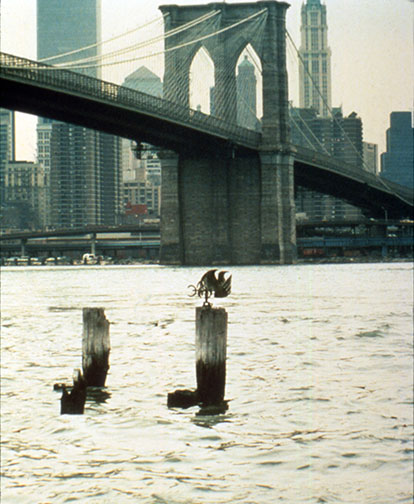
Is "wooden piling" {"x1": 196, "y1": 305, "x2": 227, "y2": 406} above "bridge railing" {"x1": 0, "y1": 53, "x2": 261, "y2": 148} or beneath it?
beneath

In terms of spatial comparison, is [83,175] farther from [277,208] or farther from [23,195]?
[277,208]

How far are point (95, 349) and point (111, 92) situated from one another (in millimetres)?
49683

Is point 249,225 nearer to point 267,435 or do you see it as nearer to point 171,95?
point 171,95

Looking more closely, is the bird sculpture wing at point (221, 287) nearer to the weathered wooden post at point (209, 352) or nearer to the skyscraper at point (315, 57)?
the weathered wooden post at point (209, 352)

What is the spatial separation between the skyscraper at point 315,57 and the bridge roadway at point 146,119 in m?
7.44

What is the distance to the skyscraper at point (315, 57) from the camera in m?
24.3

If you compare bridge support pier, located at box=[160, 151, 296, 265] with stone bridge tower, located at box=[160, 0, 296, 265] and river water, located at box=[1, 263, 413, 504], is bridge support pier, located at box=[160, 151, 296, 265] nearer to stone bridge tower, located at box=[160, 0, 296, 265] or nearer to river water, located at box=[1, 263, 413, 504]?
stone bridge tower, located at box=[160, 0, 296, 265]

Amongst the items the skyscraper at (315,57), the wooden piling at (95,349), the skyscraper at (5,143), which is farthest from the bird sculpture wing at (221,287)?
the skyscraper at (5,143)

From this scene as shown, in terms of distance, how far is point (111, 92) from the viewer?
62.0 metres

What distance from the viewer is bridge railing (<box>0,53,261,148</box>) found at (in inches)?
2177

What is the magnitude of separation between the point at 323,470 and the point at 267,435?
64.0 inches

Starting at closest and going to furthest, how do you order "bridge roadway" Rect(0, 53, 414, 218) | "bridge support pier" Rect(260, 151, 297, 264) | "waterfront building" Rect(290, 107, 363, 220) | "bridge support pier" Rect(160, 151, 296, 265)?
"bridge roadway" Rect(0, 53, 414, 218)
"bridge support pier" Rect(260, 151, 297, 264)
"bridge support pier" Rect(160, 151, 296, 265)
"waterfront building" Rect(290, 107, 363, 220)

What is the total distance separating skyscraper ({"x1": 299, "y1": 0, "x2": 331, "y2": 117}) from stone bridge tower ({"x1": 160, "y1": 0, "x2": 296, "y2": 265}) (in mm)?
4004

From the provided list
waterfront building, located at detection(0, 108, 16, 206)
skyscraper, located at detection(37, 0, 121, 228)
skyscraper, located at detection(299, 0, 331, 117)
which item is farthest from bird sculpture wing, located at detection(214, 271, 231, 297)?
waterfront building, located at detection(0, 108, 16, 206)
